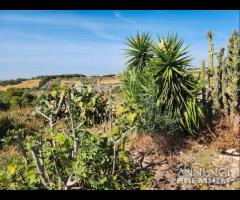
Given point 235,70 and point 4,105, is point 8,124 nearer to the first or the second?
point 4,105

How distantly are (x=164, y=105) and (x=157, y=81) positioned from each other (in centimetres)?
59

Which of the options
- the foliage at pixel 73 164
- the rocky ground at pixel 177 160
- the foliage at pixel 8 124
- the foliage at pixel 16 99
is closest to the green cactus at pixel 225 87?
the rocky ground at pixel 177 160

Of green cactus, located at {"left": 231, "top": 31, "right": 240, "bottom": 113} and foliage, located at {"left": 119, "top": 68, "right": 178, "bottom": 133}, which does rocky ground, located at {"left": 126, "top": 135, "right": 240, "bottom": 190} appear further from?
green cactus, located at {"left": 231, "top": 31, "right": 240, "bottom": 113}

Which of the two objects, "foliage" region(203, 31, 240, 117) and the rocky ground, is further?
"foliage" region(203, 31, 240, 117)

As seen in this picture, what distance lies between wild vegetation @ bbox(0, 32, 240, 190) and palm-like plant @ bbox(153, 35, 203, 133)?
2 cm

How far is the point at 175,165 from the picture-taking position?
707 centimetres

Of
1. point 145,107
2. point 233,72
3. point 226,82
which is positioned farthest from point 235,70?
point 145,107

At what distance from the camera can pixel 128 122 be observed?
6.80 m

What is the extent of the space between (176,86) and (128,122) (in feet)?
6.50

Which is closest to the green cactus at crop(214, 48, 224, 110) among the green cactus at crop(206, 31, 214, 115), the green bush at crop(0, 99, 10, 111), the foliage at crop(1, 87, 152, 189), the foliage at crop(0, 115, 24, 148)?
the green cactus at crop(206, 31, 214, 115)

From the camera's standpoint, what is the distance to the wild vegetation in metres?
5.52

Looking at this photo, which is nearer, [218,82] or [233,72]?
[233,72]
